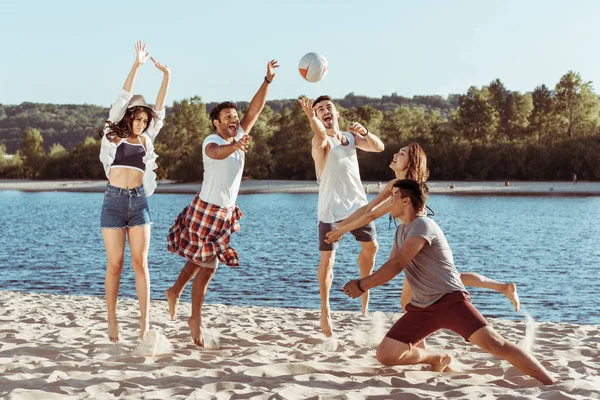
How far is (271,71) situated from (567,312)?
675 centimetres

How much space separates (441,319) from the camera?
4906 millimetres

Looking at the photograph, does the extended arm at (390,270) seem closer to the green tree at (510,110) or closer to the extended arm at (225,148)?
the extended arm at (225,148)

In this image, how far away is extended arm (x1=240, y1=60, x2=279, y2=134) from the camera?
6.10 m

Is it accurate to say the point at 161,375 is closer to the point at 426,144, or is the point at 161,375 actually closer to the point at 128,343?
the point at 128,343

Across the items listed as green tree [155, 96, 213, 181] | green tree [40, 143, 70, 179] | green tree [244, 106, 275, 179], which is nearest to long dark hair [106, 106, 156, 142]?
green tree [244, 106, 275, 179]

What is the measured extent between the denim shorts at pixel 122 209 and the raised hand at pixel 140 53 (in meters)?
1.06

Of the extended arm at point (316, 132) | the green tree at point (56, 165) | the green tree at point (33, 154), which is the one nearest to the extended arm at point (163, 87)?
the extended arm at point (316, 132)

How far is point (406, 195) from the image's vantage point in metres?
4.99

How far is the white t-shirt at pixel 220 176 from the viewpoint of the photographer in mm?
5777

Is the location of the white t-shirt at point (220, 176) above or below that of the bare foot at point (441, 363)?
above

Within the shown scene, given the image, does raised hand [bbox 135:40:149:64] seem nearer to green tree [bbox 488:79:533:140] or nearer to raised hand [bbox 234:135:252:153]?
raised hand [bbox 234:135:252:153]

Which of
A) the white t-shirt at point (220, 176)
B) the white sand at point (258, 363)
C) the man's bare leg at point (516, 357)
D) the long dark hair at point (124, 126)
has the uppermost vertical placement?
the long dark hair at point (124, 126)

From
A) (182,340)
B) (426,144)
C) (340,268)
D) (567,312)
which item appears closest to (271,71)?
(182,340)

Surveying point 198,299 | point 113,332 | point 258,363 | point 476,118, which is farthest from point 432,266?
point 476,118
